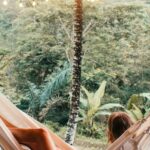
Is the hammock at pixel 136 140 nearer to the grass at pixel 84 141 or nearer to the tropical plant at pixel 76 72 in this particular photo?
the tropical plant at pixel 76 72

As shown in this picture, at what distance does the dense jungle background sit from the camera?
13.9 feet

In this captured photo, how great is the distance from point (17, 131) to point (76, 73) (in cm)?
341

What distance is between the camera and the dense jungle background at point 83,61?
13.9 feet

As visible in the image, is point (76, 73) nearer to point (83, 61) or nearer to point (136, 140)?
point (83, 61)

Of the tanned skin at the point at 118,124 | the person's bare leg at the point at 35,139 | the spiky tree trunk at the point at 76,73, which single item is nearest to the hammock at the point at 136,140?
the person's bare leg at the point at 35,139

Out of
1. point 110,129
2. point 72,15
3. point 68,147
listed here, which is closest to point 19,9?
point 72,15

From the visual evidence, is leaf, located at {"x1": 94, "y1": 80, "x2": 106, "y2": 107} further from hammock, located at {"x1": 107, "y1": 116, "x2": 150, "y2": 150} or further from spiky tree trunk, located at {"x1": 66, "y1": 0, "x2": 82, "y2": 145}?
hammock, located at {"x1": 107, "y1": 116, "x2": 150, "y2": 150}

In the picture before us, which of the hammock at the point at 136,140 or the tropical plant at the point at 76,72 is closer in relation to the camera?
the hammock at the point at 136,140

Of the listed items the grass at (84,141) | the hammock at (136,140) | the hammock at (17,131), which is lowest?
the grass at (84,141)

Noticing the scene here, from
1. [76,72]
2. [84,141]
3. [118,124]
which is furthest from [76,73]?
[118,124]

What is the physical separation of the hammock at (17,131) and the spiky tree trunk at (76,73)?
3.17 metres

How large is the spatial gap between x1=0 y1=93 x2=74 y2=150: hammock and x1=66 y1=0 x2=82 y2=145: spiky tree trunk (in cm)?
317

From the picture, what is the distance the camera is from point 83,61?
14.0 feet

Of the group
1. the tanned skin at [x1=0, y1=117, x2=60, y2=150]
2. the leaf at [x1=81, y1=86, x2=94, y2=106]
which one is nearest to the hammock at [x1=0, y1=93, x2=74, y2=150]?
the tanned skin at [x1=0, y1=117, x2=60, y2=150]
